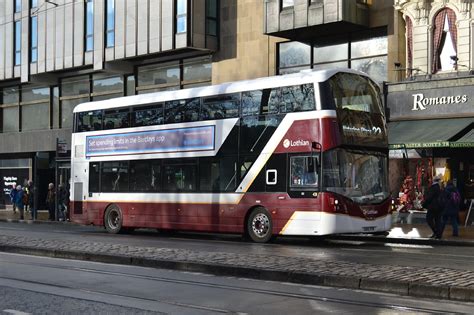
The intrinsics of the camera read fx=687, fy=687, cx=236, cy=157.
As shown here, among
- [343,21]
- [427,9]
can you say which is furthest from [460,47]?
[343,21]

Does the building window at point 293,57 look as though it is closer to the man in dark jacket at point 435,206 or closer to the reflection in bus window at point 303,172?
the man in dark jacket at point 435,206

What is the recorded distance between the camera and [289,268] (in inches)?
441

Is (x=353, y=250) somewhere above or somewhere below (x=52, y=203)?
below

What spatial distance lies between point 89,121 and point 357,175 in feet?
32.7

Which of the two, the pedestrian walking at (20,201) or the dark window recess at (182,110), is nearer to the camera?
the dark window recess at (182,110)

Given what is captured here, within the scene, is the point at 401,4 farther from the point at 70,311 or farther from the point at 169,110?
the point at 70,311

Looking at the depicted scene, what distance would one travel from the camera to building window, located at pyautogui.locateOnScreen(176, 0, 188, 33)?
31481mm

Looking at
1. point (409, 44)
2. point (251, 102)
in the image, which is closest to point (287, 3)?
point (409, 44)

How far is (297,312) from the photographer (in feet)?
27.1

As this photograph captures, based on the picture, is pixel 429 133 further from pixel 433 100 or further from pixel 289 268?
pixel 289 268

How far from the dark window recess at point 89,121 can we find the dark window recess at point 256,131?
6.16 metres

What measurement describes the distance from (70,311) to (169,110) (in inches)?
501

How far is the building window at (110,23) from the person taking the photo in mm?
35188

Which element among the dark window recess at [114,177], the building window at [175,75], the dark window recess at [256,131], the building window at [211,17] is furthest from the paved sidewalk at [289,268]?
the building window at [175,75]
